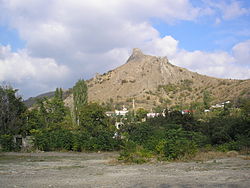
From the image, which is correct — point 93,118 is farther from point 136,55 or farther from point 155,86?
point 136,55

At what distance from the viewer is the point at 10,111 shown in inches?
1125

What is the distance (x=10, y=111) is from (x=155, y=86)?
8424cm

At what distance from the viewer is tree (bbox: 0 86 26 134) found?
27938 mm

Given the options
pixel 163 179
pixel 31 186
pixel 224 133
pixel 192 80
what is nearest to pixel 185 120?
pixel 224 133

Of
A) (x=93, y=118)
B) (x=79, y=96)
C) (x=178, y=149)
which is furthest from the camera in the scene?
(x=79, y=96)

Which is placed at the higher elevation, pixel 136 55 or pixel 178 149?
pixel 136 55

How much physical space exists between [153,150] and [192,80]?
96317 mm

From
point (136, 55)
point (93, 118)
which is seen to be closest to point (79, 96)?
point (93, 118)

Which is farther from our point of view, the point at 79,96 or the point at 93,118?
the point at 79,96

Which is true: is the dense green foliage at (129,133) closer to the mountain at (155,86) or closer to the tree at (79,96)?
the tree at (79,96)

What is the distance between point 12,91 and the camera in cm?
2931

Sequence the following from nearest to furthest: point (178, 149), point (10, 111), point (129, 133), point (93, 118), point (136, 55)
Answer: point (178, 149) < point (129, 133) < point (10, 111) < point (93, 118) < point (136, 55)

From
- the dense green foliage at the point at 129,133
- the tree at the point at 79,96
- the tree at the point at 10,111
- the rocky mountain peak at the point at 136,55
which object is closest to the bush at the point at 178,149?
the dense green foliage at the point at 129,133

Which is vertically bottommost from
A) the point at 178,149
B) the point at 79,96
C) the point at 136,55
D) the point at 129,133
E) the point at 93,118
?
the point at 178,149
